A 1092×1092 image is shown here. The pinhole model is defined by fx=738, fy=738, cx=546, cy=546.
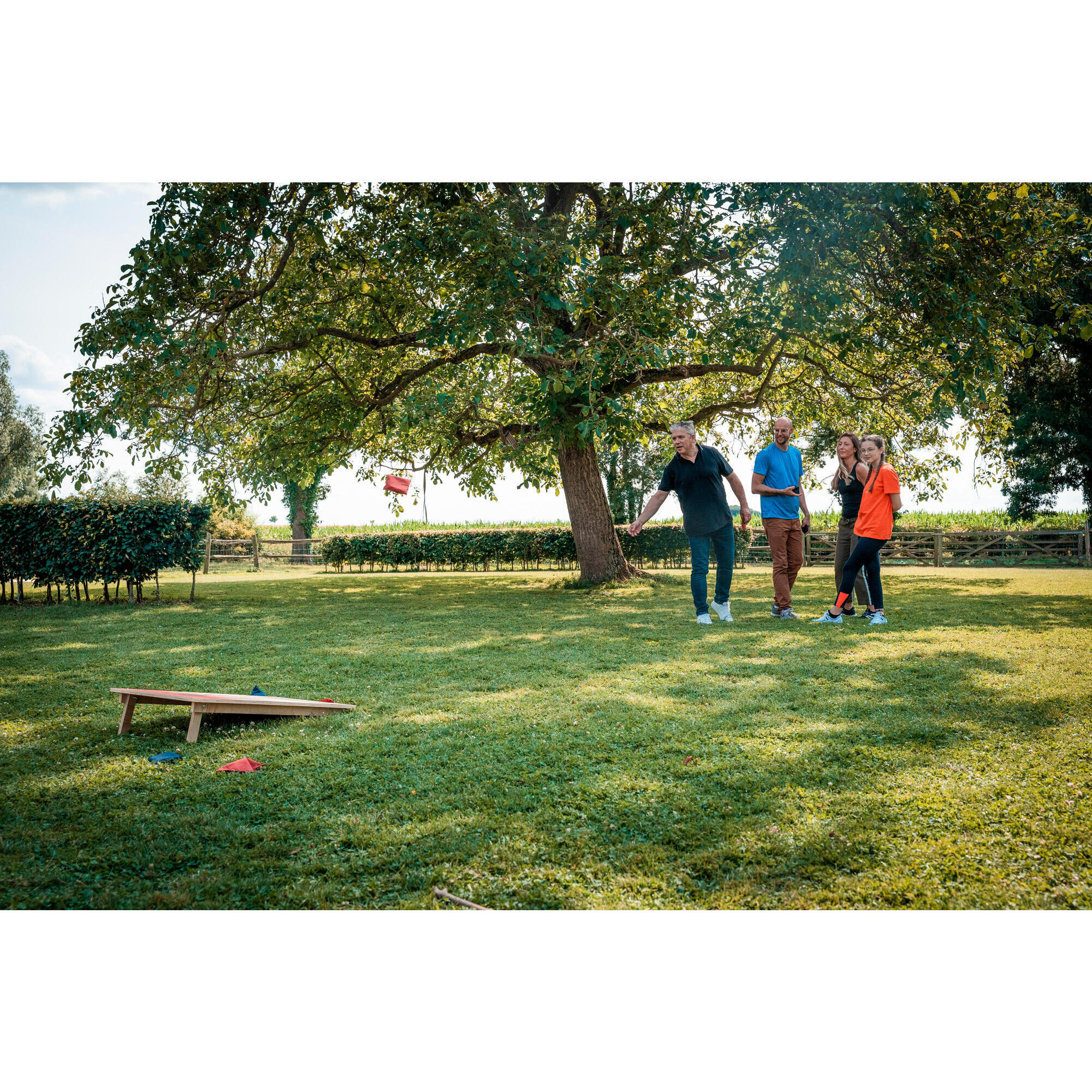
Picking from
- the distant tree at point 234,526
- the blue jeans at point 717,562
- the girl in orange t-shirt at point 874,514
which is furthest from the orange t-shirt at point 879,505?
the distant tree at point 234,526

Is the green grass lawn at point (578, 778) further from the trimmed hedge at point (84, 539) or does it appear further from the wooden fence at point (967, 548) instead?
the wooden fence at point (967, 548)

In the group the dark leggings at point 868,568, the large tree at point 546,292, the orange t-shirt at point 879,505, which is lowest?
the dark leggings at point 868,568

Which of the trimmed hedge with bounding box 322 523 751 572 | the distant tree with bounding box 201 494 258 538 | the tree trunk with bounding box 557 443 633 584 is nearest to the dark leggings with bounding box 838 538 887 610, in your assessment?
the tree trunk with bounding box 557 443 633 584

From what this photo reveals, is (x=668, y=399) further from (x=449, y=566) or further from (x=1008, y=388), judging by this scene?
(x=449, y=566)

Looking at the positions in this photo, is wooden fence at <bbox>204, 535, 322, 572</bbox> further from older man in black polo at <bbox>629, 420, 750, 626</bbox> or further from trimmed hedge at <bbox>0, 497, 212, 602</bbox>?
older man in black polo at <bbox>629, 420, 750, 626</bbox>

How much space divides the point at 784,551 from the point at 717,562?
3.07 ft

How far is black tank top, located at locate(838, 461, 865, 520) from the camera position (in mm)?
8078

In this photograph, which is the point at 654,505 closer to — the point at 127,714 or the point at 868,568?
the point at 868,568

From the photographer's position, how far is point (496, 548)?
21766 millimetres

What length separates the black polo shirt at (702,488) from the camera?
7.36 meters

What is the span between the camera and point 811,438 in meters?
19.2

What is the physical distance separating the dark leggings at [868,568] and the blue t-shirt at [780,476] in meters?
0.73

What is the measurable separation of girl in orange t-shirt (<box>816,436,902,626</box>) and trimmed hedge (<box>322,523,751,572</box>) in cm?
1045
